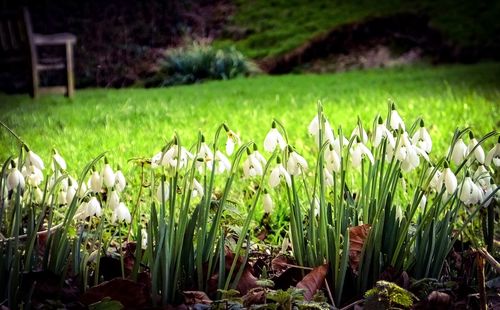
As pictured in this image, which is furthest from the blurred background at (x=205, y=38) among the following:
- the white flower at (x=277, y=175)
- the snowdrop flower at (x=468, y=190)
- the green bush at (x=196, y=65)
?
the snowdrop flower at (x=468, y=190)

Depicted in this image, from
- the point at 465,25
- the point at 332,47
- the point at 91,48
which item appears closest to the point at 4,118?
the point at 91,48

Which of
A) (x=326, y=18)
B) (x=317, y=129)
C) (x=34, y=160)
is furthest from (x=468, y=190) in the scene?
(x=326, y=18)

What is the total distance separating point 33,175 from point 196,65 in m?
0.98

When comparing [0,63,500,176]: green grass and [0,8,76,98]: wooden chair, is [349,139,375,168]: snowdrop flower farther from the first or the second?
[0,8,76,98]: wooden chair

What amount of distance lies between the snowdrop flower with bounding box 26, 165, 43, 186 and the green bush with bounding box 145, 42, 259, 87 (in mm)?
743

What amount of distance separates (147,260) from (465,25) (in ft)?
14.2

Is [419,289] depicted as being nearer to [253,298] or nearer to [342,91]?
[253,298]

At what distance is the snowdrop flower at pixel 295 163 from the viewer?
1492mm

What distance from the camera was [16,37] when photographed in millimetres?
2363

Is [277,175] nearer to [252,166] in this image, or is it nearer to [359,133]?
[252,166]

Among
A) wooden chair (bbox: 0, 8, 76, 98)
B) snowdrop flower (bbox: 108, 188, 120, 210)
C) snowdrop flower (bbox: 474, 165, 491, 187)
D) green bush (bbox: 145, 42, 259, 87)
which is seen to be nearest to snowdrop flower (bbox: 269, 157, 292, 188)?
snowdrop flower (bbox: 108, 188, 120, 210)

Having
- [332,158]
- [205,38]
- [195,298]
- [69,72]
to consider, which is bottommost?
[195,298]

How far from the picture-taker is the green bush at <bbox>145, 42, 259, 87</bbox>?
8.34ft

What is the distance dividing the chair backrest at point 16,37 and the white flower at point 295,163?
1165 millimetres
